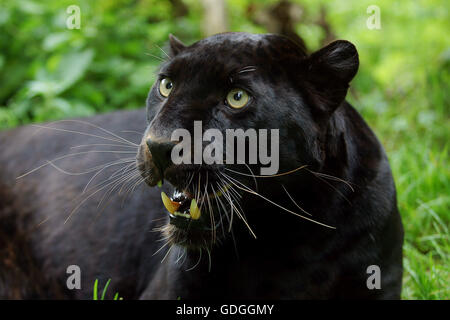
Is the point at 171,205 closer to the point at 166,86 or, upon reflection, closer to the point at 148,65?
the point at 166,86

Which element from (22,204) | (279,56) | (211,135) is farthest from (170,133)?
(22,204)

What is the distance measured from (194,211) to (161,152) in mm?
247

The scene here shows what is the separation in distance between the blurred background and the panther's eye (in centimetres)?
182

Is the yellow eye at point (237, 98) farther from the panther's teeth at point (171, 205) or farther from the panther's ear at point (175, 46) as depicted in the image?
the panther's ear at point (175, 46)

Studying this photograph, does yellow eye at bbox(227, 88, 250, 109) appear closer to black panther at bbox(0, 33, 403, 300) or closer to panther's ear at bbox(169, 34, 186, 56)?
black panther at bbox(0, 33, 403, 300)

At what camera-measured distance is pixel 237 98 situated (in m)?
1.76

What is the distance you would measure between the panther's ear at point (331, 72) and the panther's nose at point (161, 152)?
0.55m

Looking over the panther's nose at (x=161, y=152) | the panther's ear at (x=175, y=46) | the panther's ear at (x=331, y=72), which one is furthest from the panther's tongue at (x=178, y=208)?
the panther's ear at (x=175, y=46)

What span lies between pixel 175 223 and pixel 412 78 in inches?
144

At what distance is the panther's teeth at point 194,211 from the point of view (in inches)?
68.1

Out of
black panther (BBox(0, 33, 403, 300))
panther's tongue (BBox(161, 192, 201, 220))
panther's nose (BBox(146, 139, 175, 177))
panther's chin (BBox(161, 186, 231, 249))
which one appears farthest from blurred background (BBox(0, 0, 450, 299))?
panther's nose (BBox(146, 139, 175, 177))

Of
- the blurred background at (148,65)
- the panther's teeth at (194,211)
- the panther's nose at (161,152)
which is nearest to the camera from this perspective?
the panther's nose at (161,152)

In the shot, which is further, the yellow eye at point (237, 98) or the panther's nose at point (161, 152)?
the yellow eye at point (237, 98)

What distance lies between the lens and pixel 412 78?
480 centimetres
